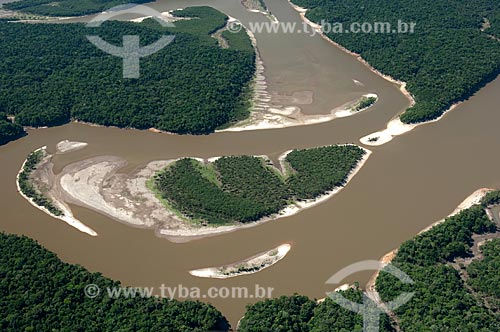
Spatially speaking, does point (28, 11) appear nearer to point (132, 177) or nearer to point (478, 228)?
point (132, 177)

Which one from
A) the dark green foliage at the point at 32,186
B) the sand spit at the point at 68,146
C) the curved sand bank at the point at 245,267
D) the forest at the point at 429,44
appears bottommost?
the curved sand bank at the point at 245,267

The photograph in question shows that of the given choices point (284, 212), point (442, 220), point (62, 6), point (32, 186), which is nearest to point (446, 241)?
point (442, 220)

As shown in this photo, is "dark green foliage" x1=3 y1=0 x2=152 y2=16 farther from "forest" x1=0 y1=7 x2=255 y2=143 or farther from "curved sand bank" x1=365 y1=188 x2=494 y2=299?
"curved sand bank" x1=365 y1=188 x2=494 y2=299

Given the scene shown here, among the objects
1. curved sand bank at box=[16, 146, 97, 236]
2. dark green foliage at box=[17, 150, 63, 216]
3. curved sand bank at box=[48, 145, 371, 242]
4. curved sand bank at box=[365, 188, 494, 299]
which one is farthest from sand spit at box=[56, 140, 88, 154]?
curved sand bank at box=[365, 188, 494, 299]

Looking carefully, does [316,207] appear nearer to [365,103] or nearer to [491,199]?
[491,199]

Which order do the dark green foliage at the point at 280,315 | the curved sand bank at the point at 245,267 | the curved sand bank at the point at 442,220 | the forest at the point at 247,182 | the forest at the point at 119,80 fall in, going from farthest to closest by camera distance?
the forest at the point at 119,80 → the forest at the point at 247,182 → the curved sand bank at the point at 245,267 → the curved sand bank at the point at 442,220 → the dark green foliage at the point at 280,315

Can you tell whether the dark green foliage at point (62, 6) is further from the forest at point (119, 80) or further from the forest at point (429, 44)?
the forest at point (429, 44)

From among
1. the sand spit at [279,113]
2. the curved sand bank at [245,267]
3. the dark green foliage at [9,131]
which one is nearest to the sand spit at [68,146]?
the dark green foliage at [9,131]
